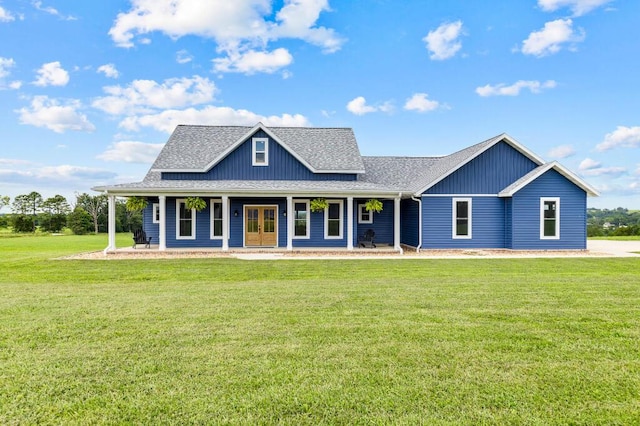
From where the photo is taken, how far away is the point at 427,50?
22.4 metres

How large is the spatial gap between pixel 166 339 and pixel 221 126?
1782cm

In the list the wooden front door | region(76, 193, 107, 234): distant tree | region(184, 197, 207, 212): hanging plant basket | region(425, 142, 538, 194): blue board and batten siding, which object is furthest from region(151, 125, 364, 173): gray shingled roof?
region(76, 193, 107, 234): distant tree

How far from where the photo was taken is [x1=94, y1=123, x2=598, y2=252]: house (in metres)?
16.1

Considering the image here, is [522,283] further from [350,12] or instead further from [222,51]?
[222,51]

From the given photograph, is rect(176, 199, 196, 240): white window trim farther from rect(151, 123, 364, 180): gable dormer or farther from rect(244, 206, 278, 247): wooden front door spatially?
rect(244, 206, 278, 247): wooden front door

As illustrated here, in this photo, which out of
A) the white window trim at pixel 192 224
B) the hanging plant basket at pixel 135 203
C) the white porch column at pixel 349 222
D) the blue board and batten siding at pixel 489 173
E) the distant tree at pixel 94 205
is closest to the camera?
the white porch column at pixel 349 222

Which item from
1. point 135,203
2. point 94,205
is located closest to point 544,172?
point 135,203

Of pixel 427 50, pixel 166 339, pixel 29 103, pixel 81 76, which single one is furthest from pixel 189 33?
pixel 166 339

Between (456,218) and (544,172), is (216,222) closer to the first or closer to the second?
(456,218)

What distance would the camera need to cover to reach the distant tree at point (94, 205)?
38.7 metres

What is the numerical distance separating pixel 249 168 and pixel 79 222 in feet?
87.2

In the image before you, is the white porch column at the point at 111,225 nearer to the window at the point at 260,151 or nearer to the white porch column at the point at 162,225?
the white porch column at the point at 162,225

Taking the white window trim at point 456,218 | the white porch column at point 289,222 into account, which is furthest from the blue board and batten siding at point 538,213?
the white porch column at point 289,222

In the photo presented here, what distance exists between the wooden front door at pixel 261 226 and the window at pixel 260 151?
222cm
